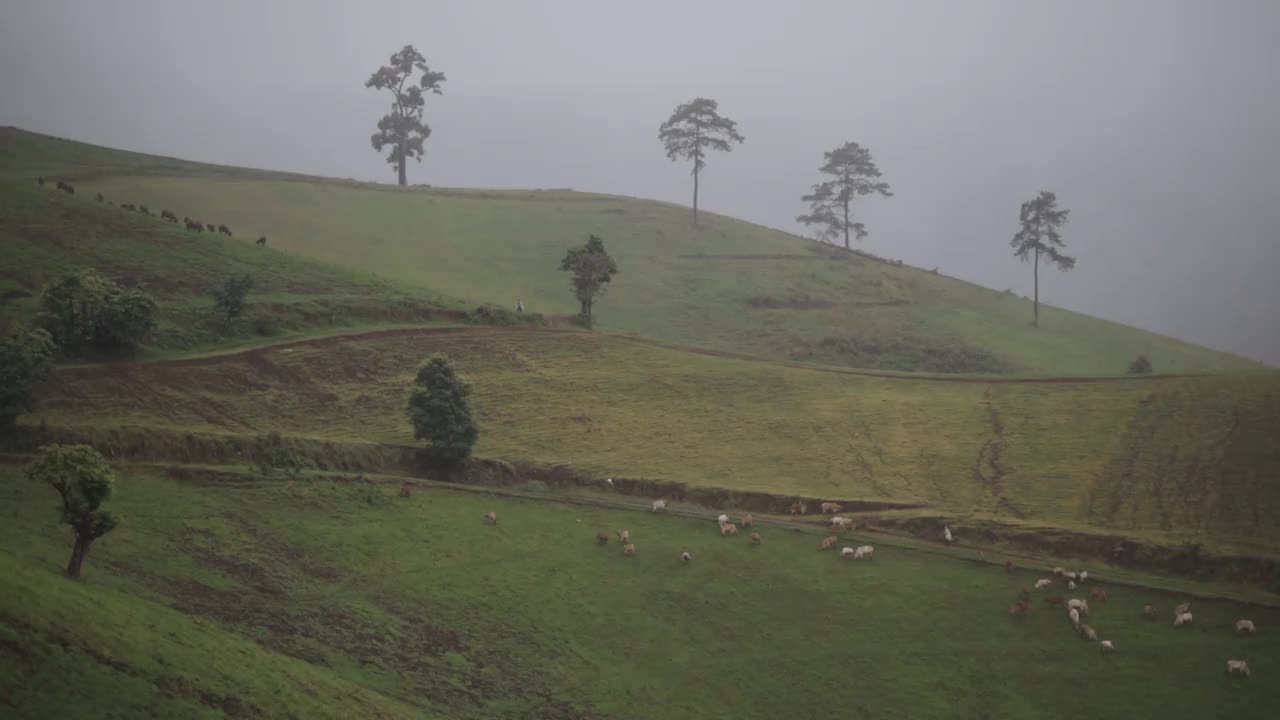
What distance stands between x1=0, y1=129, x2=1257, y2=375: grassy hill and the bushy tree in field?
1062 inches

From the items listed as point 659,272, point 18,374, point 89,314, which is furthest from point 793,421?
point 659,272

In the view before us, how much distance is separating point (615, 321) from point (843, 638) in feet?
152

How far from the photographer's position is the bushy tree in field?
48.1 m

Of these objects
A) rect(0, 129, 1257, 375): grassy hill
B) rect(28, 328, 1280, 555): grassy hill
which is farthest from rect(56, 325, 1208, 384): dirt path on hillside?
Answer: rect(0, 129, 1257, 375): grassy hill

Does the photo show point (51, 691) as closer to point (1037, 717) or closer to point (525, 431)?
point (1037, 717)

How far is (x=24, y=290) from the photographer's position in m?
55.0

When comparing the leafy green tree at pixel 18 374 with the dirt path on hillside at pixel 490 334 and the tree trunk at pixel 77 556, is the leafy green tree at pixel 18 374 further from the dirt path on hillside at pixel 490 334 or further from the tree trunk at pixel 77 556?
the tree trunk at pixel 77 556

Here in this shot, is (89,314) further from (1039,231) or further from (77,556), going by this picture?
(1039,231)

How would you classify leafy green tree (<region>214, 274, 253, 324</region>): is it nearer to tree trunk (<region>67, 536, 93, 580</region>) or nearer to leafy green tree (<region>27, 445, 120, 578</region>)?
leafy green tree (<region>27, 445, 120, 578</region>)

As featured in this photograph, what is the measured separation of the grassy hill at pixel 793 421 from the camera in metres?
44.4

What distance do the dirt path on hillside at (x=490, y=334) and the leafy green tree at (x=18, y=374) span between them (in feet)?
21.0

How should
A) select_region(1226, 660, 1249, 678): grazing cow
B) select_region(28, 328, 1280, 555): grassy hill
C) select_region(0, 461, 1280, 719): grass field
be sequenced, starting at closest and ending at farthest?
select_region(0, 461, 1280, 719): grass field
select_region(1226, 660, 1249, 678): grazing cow
select_region(28, 328, 1280, 555): grassy hill

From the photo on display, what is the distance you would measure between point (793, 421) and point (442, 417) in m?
19.6

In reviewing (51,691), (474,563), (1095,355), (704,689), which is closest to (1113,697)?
(704,689)
